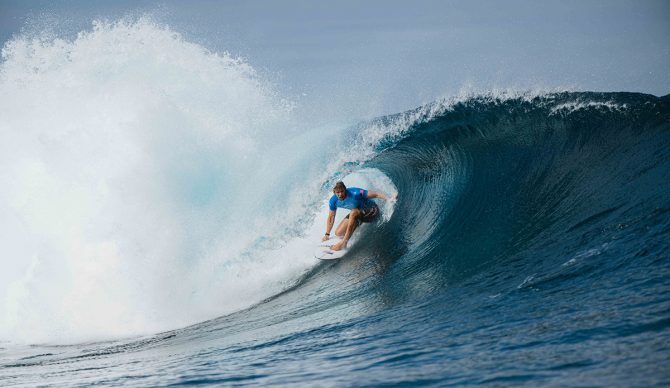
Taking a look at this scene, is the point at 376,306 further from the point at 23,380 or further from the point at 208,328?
the point at 23,380

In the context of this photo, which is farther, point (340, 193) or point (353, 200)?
point (353, 200)

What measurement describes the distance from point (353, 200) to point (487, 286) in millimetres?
4331

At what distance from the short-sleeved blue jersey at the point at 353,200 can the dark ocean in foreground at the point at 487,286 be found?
24.0 inches

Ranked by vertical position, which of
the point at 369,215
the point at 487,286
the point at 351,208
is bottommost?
the point at 487,286

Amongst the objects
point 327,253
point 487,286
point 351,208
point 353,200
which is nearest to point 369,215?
point 351,208

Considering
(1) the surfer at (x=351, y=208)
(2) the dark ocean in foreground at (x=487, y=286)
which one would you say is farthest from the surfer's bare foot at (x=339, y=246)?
(2) the dark ocean in foreground at (x=487, y=286)

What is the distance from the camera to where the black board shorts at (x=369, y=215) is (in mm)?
9234

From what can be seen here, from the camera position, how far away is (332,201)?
8.88m

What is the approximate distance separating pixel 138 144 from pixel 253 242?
3.13 metres

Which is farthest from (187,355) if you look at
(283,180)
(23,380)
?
(283,180)

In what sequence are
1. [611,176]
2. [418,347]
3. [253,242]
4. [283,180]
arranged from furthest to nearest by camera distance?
[283,180]
[253,242]
[611,176]
[418,347]

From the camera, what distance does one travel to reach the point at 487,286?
4.84 meters

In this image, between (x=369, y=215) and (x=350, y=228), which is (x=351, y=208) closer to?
(x=350, y=228)

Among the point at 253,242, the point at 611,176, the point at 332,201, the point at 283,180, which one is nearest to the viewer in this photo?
the point at 611,176
